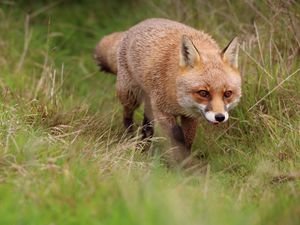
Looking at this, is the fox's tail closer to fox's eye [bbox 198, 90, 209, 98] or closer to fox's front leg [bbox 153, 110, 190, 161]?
fox's front leg [bbox 153, 110, 190, 161]

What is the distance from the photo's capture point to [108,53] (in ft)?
24.3

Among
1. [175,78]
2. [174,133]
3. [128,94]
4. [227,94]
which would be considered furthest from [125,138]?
[227,94]

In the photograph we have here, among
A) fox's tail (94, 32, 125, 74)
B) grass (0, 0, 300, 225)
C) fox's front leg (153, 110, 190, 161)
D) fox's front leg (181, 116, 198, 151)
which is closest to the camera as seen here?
grass (0, 0, 300, 225)

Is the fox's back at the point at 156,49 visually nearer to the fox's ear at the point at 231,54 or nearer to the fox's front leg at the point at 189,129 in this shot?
the fox's ear at the point at 231,54

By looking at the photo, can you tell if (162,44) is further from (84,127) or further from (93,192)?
(93,192)

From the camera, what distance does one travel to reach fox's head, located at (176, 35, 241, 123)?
5.51 metres

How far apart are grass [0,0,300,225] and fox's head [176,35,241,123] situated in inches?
20.0

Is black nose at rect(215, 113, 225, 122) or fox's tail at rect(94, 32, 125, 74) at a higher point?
black nose at rect(215, 113, 225, 122)

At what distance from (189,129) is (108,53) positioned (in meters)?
1.61

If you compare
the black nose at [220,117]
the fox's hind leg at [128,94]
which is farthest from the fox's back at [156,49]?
the black nose at [220,117]

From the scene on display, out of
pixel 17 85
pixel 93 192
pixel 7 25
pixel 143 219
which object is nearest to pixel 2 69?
pixel 17 85

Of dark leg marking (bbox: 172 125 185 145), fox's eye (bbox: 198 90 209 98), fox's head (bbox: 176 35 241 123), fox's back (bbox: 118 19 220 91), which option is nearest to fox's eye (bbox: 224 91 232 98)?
fox's head (bbox: 176 35 241 123)

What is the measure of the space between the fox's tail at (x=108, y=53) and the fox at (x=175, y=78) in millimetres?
31

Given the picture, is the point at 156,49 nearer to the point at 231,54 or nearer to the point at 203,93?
the point at 231,54
